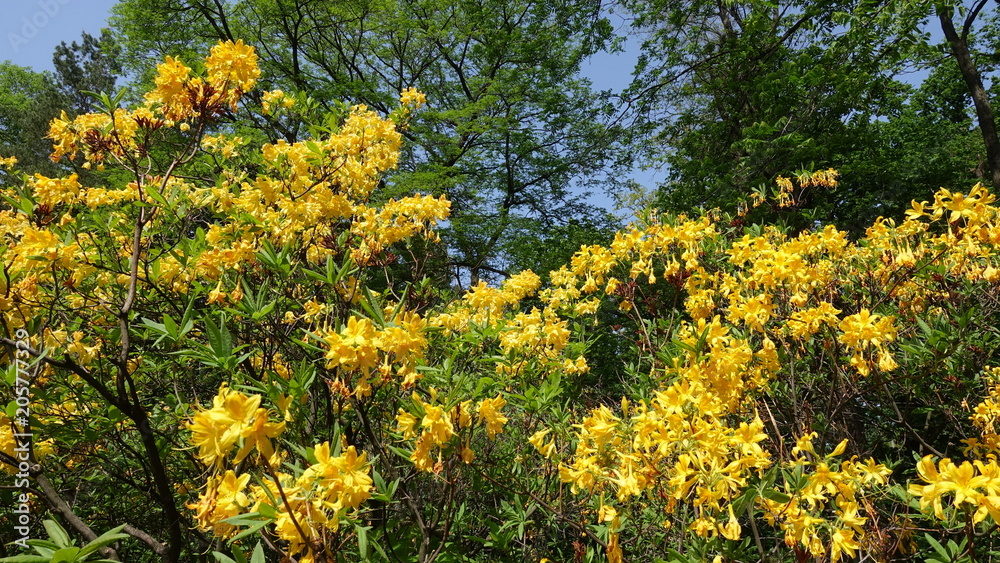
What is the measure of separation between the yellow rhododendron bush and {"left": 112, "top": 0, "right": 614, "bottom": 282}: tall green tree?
625 centimetres

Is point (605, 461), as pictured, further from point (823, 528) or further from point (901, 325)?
point (901, 325)

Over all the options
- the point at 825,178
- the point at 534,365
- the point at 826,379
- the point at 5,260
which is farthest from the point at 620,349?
the point at 5,260

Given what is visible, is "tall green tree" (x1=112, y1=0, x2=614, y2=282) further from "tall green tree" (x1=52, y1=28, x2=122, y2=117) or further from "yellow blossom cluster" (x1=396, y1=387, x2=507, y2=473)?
"tall green tree" (x1=52, y1=28, x2=122, y2=117)

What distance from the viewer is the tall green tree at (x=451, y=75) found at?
31.2 feet

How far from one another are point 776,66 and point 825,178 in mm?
3471

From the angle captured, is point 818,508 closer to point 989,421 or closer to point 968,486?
point 968,486

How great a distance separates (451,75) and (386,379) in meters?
12.5

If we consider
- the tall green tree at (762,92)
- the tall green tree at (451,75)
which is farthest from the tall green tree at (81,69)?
the tall green tree at (762,92)

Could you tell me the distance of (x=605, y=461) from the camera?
1687 millimetres

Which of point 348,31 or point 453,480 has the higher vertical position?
point 348,31

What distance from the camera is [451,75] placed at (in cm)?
1266

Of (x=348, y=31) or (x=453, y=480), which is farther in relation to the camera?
(x=348, y=31)

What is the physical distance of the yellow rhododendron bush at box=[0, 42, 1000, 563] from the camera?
1.38 m

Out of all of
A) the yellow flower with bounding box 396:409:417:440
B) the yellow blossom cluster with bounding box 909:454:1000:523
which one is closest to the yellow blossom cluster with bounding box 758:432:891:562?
the yellow blossom cluster with bounding box 909:454:1000:523
